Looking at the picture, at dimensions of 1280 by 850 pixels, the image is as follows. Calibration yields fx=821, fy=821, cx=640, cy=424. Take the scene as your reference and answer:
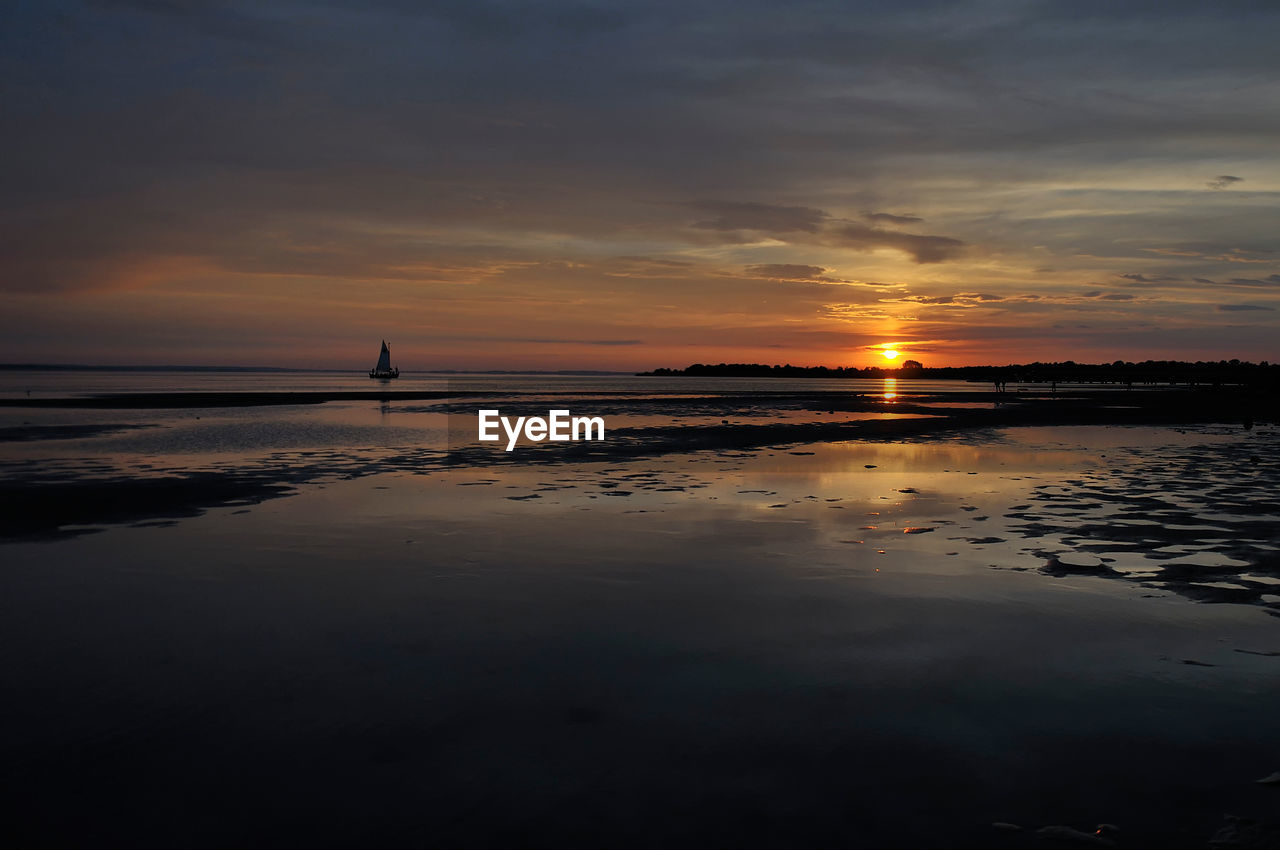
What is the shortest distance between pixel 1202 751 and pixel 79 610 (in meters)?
10.3

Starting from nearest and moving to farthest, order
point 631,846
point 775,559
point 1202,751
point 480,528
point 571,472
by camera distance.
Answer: point 631,846 → point 1202,751 → point 775,559 → point 480,528 → point 571,472

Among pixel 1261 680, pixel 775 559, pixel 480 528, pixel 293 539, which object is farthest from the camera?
pixel 480 528

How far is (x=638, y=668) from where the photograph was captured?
7.13m

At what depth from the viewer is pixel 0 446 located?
26953mm

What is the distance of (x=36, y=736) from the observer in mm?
5750

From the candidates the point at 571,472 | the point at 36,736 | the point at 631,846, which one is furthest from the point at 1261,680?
the point at 571,472

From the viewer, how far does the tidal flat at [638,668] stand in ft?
15.9

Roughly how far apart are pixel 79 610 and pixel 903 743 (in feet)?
27.7

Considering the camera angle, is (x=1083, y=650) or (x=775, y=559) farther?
(x=775, y=559)

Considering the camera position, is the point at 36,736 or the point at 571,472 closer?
the point at 36,736

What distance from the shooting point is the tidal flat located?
4.84m

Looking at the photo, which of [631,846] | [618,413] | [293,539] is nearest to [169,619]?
[293,539]

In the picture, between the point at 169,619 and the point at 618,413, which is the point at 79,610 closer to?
the point at 169,619

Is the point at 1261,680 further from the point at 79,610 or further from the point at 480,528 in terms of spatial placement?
the point at 79,610
